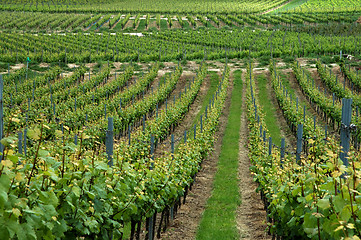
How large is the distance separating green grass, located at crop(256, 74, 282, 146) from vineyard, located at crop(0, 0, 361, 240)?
0.12 metres

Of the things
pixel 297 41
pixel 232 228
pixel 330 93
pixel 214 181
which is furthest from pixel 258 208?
pixel 297 41

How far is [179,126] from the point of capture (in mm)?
23016

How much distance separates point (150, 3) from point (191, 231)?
268 feet

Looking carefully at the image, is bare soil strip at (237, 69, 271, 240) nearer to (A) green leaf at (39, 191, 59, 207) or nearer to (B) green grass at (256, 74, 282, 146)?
(A) green leaf at (39, 191, 59, 207)

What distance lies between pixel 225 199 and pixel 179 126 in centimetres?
1080

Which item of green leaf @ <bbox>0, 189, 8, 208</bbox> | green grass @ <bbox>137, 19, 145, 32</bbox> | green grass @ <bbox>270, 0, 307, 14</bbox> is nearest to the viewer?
green leaf @ <bbox>0, 189, 8, 208</bbox>

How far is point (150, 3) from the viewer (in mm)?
Answer: 88250

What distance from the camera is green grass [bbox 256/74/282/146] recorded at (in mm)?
21058

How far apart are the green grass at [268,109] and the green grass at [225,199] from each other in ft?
5.53

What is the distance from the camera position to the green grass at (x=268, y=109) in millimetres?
21058

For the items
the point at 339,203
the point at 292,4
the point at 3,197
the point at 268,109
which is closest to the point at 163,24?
the point at 292,4

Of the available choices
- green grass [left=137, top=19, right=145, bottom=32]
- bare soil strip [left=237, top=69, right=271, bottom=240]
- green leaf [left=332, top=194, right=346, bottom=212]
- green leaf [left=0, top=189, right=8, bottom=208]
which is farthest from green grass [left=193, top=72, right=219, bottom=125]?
green grass [left=137, top=19, right=145, bottom=32]

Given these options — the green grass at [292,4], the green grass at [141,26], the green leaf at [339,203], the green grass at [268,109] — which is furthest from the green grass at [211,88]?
the green grass at [292,4]

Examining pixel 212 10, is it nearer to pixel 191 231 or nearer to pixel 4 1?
pixel 4 1
